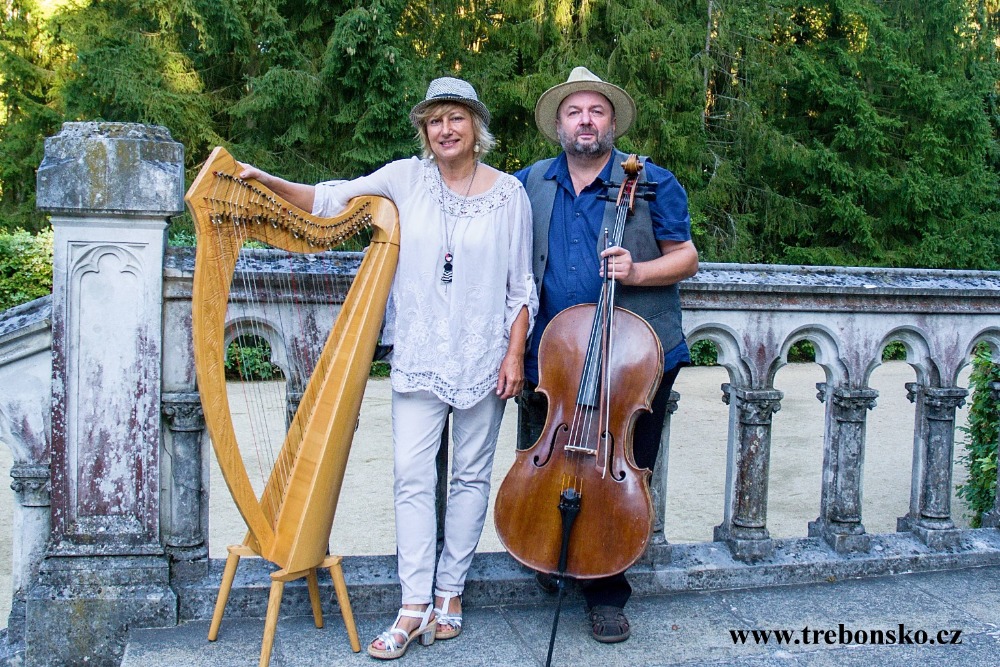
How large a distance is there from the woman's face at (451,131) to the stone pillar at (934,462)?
6.00 ft

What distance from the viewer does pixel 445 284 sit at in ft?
8.47

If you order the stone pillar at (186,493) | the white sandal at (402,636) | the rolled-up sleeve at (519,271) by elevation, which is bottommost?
the white sandal at (402,636)

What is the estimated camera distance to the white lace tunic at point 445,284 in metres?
2.57

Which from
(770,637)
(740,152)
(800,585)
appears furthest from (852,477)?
(740,152)

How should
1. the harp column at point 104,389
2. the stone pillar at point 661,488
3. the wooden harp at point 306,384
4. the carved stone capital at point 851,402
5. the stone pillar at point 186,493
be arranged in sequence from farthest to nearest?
the carved stone capital at point 851,402 < the stone pillar at point 661,488 < the stone pillar at point 186,493 < the harp column at point 104,389 < the wooden harp at point 306,384

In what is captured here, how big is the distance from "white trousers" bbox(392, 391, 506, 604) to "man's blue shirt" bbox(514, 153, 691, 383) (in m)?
0.25

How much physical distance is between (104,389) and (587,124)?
5.16ft

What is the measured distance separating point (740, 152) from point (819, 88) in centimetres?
188

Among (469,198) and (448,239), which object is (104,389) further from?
(469,198)

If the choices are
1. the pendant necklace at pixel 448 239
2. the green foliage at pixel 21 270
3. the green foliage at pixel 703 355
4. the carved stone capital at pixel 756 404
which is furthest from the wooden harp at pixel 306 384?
the green foliage at pixel 703 355

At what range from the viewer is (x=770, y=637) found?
271cm

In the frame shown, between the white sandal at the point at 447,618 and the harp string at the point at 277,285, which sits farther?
the white sandal at the point at 447,618

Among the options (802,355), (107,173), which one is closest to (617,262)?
(107,173)

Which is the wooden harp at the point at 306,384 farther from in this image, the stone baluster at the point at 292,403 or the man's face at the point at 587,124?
the man's face at the point at 587,124
